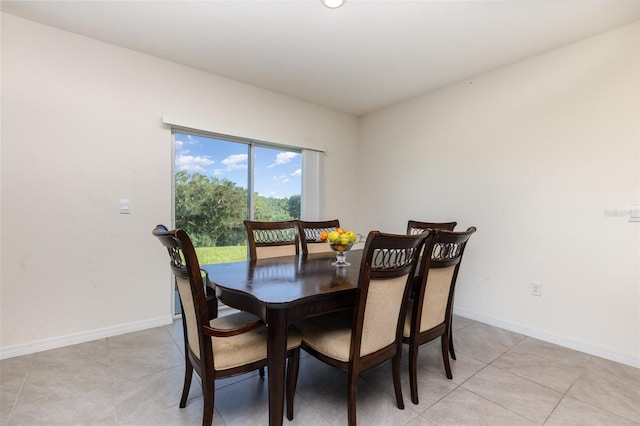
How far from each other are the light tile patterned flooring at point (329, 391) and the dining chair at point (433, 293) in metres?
0.21

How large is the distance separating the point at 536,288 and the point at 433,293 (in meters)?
1.58

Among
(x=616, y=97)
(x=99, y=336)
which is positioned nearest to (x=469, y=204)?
(x=616, y=97)

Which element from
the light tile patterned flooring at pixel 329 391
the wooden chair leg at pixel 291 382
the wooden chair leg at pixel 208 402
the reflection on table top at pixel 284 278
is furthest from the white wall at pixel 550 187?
the wooden chair leg at pixel 208 402

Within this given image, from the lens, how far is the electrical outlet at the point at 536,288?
2.61 meters

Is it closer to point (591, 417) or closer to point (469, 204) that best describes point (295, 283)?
point (591, 417)

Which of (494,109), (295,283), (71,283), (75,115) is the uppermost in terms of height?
(494,109)

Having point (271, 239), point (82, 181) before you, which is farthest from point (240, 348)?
point (82, 181)

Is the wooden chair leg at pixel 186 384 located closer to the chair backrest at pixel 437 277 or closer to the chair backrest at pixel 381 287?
the chair backrest at pixel 381 287

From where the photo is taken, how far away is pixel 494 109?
9.65 ft

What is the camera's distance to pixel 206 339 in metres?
1.27

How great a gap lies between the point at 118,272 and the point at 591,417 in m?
3.53

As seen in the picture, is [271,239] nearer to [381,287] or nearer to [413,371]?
[381,287]

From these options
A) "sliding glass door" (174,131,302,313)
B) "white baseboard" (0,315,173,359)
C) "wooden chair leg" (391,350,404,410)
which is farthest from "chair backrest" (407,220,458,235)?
"white baseboard" (0,315,173,359)

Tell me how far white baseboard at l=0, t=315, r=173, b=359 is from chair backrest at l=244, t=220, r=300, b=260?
133cm
